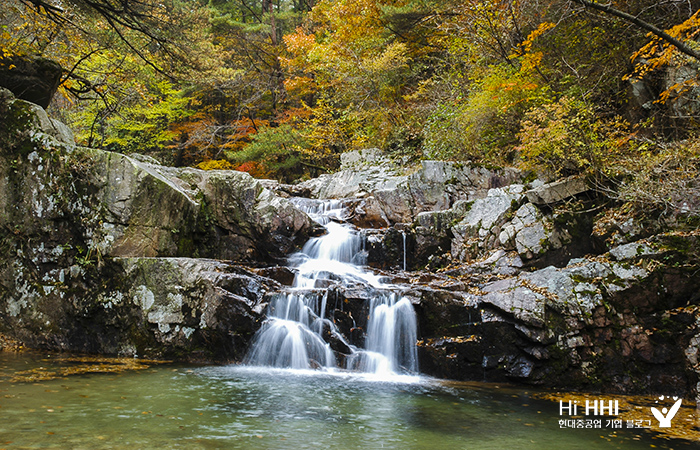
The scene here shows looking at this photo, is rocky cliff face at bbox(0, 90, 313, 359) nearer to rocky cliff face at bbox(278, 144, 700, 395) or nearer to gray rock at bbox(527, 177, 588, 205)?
rocky cliff face at bbox(278, 144, 700, 395)

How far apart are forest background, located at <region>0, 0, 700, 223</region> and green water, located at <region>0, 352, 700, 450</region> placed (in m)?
4.71

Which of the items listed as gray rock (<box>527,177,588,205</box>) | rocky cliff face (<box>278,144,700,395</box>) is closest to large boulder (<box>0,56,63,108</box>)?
rocky cliff face (<box>278,144,700,395</box>)

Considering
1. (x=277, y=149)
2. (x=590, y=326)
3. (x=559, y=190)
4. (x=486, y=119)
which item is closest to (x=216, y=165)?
(x=277, y=149)

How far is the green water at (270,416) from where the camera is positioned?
3879mm

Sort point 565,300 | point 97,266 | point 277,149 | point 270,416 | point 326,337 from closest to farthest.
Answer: point 270,416, point 565,300, point 326,337, point 97,266, point 277,149

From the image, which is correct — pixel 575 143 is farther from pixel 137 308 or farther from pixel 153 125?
pixel 153 125

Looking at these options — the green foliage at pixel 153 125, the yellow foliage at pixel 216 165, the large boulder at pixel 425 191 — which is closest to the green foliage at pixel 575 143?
the large boulder at pixel 425 191

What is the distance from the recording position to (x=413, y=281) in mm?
9102

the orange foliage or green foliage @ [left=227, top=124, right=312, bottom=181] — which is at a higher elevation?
green foliage @ [left=227, top=124, right=312, bottom=181]

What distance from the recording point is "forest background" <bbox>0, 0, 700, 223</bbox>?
291 inches

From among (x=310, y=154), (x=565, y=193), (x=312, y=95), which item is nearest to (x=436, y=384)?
(x=565, y=193)

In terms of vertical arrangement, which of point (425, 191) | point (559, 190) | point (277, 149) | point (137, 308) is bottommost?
point (137, 308)

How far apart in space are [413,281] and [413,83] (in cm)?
1163

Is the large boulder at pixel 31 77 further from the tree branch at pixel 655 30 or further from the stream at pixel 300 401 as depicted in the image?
the tree branch at pixel 655 30
